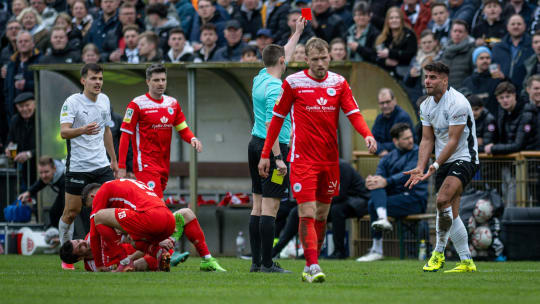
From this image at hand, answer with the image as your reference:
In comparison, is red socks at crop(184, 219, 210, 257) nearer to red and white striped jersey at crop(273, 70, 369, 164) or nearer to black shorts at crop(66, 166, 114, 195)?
black shorts at crop(66, 166, 114, 195)

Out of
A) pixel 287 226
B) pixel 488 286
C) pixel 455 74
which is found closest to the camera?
pixel 488 286

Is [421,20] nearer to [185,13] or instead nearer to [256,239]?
[185,13]

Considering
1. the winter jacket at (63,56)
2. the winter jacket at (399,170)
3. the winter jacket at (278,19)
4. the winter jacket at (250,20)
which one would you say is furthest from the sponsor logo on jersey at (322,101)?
the winter jacket at (63,56)

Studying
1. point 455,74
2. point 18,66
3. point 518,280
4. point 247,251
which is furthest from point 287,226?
point 18,66

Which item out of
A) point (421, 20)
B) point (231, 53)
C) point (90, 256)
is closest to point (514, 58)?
point (421, 20)

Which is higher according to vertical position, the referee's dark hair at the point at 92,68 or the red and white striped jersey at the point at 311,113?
the referee's dark hair at the point at 92,68

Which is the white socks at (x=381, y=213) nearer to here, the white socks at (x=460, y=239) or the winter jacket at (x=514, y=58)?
the winter jacket at (x=514, y=58)

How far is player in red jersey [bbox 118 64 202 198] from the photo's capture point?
1190 centimetres

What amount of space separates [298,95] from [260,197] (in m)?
1.88

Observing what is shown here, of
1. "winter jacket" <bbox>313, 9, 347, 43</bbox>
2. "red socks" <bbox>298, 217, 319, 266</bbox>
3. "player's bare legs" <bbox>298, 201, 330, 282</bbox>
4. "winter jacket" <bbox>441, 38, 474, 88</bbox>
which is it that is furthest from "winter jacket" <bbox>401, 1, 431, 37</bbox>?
"red socks" <bbox>298, 217, 319, 266</bbox>

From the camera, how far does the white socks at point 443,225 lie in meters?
10.6

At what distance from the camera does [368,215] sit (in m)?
15.4

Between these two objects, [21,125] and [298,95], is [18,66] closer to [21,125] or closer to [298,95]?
[21,125]

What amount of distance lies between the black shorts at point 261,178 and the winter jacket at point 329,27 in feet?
24.8
